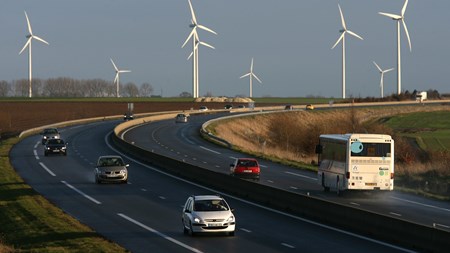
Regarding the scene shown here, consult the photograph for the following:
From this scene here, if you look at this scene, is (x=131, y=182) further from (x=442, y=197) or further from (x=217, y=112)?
(x=217, y=112)

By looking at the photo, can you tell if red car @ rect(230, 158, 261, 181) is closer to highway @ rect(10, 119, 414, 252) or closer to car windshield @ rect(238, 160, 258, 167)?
car windshield @ rect(238, 160, 258, 167)

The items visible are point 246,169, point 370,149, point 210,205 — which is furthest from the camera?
point 246,169

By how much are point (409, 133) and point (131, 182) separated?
263ft

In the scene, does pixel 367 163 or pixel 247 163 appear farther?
pixel 247 163

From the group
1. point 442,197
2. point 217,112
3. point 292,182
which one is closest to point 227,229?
point 442,197

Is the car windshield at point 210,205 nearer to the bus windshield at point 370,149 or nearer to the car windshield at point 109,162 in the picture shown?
the bus windshield at point 370,149

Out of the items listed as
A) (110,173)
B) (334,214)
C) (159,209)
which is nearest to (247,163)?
(110,173)

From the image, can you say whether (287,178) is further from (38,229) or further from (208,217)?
(208,217)

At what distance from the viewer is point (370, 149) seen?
41906 mm

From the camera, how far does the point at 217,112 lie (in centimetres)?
16375

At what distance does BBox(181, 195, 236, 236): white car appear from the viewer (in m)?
29.3

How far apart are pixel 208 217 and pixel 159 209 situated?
9703mm

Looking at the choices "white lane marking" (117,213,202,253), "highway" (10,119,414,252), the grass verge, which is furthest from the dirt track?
"white lane marking" (117,213,202,253)

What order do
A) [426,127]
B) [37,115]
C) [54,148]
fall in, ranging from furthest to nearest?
[37,115]
[426,127]
[54,148]
